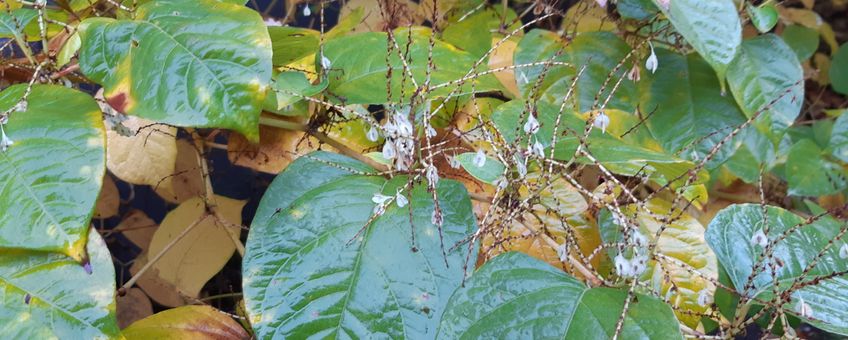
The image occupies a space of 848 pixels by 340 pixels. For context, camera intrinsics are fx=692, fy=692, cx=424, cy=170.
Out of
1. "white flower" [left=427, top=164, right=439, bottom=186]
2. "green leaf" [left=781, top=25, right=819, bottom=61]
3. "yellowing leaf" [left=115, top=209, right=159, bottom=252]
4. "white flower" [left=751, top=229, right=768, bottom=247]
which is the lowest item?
"yellowing leaf" [left=115, top=209, right=159, bottom=252]

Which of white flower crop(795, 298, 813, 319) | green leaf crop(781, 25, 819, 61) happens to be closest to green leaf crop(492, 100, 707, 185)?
white flower crop(795, 298, 813, 319)

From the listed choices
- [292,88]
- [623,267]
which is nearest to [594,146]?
[623,267]

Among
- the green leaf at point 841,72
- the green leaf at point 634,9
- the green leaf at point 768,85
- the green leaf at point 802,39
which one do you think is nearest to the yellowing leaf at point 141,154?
the green leaf at point 634,9

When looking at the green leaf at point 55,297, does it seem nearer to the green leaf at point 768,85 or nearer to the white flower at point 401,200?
the white flower at point 401,200

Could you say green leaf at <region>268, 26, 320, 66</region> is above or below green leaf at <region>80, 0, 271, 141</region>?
below

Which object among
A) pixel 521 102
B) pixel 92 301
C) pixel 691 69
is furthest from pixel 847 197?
pixel 92 301

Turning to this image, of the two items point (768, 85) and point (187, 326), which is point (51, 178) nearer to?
point (187, 326)

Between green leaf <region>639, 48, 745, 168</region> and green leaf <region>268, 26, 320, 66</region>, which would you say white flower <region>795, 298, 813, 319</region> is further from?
green leaf <region>268, 26, 320, 66</region>
